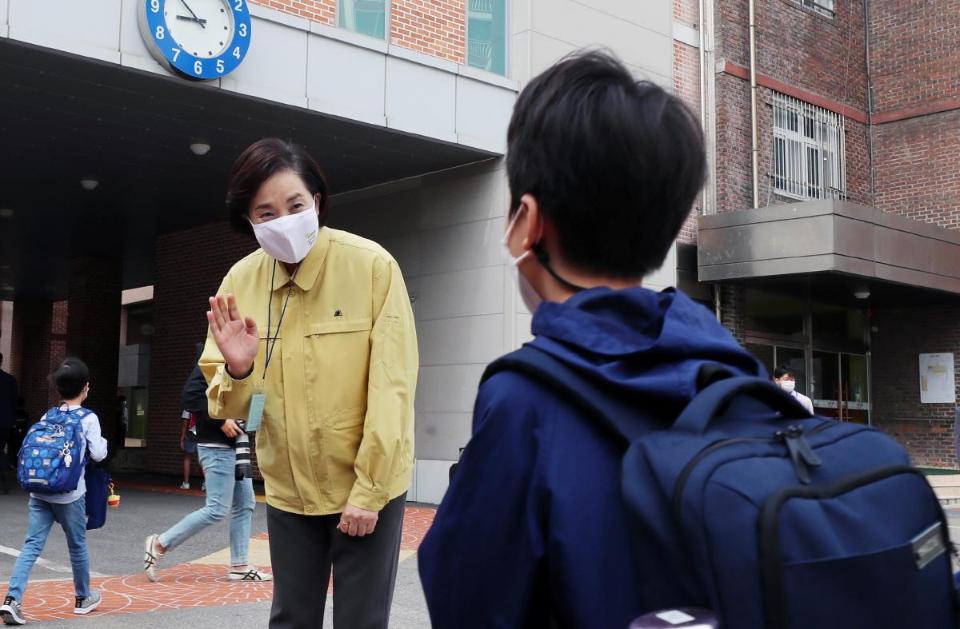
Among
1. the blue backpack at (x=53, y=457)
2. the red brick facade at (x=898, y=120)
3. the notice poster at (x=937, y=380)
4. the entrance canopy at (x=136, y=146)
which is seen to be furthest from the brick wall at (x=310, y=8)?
the notice poster at (x=937, y=380)

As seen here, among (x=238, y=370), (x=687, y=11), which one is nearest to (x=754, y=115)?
(x=687, y=11)

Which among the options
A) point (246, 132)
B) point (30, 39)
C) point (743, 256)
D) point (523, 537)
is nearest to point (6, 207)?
point (246, 132)

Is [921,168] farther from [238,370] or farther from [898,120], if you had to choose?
[238,370]

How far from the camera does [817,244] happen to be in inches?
662

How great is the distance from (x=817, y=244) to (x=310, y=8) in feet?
29.4

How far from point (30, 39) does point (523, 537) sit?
971 cm

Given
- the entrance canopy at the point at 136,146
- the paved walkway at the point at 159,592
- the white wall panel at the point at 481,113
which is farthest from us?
the white wall panel at the point at 481,113

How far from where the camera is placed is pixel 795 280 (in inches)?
722

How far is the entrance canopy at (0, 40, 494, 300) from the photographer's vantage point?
11086mm

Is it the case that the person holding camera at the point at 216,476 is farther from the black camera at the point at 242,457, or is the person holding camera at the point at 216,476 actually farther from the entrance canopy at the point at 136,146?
the entrance canopy at the point at 136,146

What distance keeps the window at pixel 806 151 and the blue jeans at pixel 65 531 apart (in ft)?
51.9

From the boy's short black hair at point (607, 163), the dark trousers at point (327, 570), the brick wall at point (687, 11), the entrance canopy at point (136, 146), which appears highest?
the brick wall at point (687, 11)

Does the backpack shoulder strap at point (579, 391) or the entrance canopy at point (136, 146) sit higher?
the entrance canopy at point (136, 146)

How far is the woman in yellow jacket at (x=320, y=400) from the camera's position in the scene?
3229 mm
